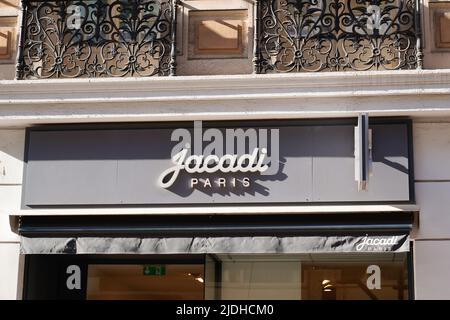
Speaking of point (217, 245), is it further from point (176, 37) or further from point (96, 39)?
point (96, 39)

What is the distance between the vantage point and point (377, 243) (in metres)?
11.0

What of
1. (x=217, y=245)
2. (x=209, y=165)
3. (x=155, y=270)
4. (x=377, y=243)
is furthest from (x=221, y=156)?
(x=377, y=243)

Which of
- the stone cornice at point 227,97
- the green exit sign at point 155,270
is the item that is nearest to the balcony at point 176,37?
the stone cornice at point 227,97

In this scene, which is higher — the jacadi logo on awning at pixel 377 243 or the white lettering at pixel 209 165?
the white lettering at pixel 209 165

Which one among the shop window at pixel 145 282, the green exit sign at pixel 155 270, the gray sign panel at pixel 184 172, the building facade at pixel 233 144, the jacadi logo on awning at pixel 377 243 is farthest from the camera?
the green exit sign at pixel 155 270

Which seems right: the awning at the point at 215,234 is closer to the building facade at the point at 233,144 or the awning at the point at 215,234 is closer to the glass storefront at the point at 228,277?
the building facade at the point at 233,144

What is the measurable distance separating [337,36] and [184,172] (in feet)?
7.92

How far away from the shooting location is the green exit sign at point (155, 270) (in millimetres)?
12359

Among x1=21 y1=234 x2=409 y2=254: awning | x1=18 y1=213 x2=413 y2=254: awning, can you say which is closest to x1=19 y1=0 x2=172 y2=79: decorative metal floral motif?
x1=18 y1=213 x2=413 y2=254: awning

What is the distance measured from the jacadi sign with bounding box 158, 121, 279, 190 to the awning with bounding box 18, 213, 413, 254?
1.48 ft

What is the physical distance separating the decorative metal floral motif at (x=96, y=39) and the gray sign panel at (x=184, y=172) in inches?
29.8

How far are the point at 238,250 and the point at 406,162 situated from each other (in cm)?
217

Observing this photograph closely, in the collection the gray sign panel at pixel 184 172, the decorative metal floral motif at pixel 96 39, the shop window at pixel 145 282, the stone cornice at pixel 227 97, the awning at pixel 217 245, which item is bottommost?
the shop window at pixel 145 282

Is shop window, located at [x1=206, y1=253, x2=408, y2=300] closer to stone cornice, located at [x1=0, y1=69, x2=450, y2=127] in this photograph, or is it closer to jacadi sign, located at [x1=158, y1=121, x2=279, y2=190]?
jacadi sign, located at [x1=158, y1=121, x2=279, y2=190]
